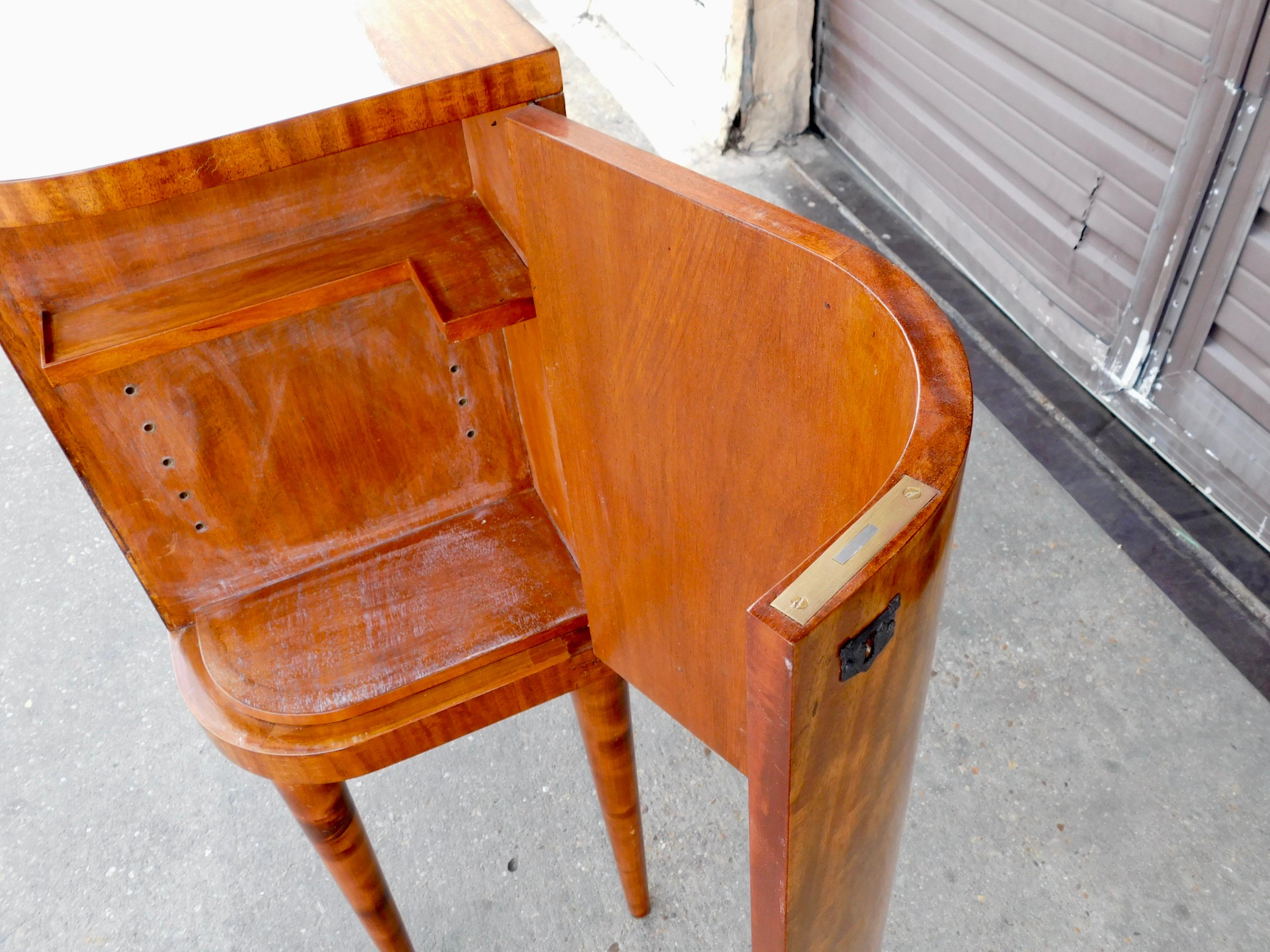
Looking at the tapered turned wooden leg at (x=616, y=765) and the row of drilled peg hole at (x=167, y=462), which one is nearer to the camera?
the row of drilled peg hole at (x=167, y=462)

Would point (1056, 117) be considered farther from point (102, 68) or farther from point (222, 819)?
point (222, 819)

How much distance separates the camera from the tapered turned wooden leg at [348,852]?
95cm

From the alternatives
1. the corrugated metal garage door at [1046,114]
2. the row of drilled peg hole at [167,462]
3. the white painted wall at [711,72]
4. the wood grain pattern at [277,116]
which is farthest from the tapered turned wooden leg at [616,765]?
the white painted wall at [711,72]

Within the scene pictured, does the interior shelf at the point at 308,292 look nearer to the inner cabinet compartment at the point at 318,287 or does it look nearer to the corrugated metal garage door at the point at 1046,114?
the inner cabinet compartment at the point at 318,287

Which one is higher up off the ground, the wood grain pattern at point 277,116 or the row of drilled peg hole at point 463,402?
the wood grain pattern at point 277,116

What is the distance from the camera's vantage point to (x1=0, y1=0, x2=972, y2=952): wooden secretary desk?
50 cm

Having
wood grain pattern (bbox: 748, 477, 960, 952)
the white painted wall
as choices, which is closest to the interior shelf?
wood grain pattern (bbox: 748, 477, 960, 952)

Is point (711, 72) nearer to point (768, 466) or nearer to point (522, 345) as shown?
point (522, 345)

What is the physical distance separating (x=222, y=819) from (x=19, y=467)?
1.10 m

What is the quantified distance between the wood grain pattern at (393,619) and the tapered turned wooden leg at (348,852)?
0.11 meters

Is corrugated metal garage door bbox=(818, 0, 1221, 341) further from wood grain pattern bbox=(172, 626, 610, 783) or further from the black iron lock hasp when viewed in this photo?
the black iron lock hasp

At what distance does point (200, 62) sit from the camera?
75 centimetres

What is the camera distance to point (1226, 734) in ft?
4.89

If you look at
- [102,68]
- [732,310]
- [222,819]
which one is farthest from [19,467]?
[732,310]
